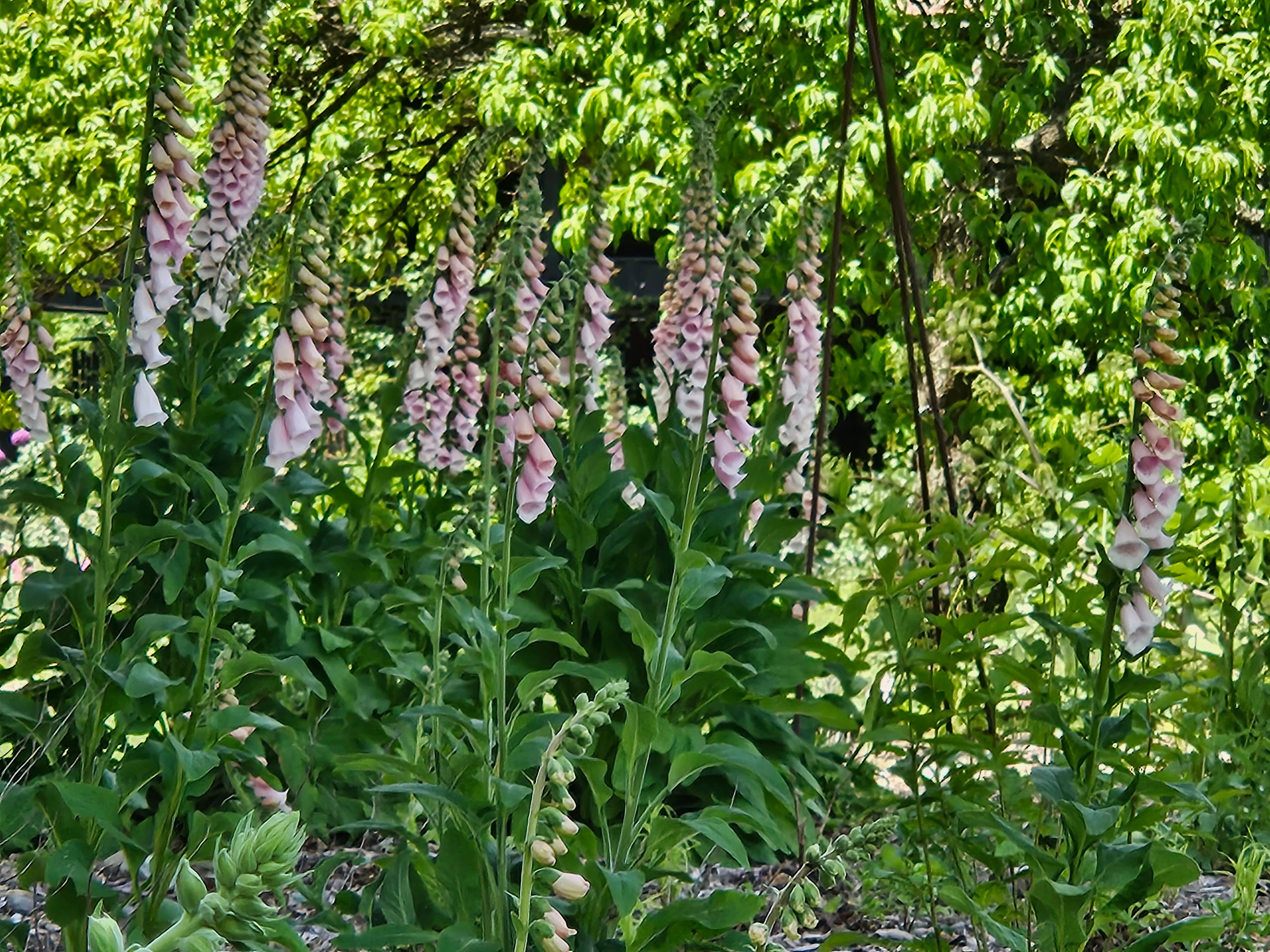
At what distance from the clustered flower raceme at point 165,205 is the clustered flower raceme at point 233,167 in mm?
412

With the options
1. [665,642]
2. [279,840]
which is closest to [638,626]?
[665,642]

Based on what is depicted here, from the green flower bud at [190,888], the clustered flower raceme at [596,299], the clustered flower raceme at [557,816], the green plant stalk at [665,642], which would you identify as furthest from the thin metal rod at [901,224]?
the green flower bud at [190,888]

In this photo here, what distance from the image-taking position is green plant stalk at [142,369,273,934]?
1.96 metres

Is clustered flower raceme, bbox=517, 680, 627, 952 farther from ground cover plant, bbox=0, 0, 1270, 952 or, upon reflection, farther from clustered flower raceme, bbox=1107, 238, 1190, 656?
clustered flower raceme, bbox=1107, 238, 1190, 656

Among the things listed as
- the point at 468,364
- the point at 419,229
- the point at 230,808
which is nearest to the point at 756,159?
the point at 419,229

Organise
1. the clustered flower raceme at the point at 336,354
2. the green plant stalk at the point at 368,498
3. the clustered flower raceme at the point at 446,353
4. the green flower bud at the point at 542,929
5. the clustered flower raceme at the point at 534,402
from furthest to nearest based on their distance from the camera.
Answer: the clustered flower raceme at the point at 336,354
the green plant stalk at the point at 368,498
the clustered flower raceme at the point at 446,353
the clustered flower raceme at the point at 534,402
the green flower bud at the point at 542,929

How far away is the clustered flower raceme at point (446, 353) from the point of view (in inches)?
111

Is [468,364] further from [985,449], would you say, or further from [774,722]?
[985,449]

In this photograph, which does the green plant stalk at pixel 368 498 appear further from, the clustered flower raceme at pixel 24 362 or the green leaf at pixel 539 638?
the green leaf at pixel 539 638

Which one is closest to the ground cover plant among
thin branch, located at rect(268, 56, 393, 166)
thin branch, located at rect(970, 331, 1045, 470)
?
thin branch, located at rect(970, 331, 1045, 470)

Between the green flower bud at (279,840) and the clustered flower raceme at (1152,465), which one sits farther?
the clustered flower raceme at (1152,465)

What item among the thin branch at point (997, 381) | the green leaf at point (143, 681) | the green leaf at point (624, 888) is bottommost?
the green leaf at point (624, 888)

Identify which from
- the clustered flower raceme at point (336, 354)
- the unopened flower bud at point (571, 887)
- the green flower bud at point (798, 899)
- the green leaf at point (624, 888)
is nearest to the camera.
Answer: the unopened flower bud at point (571, 887)

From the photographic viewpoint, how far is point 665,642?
1.99 meters
